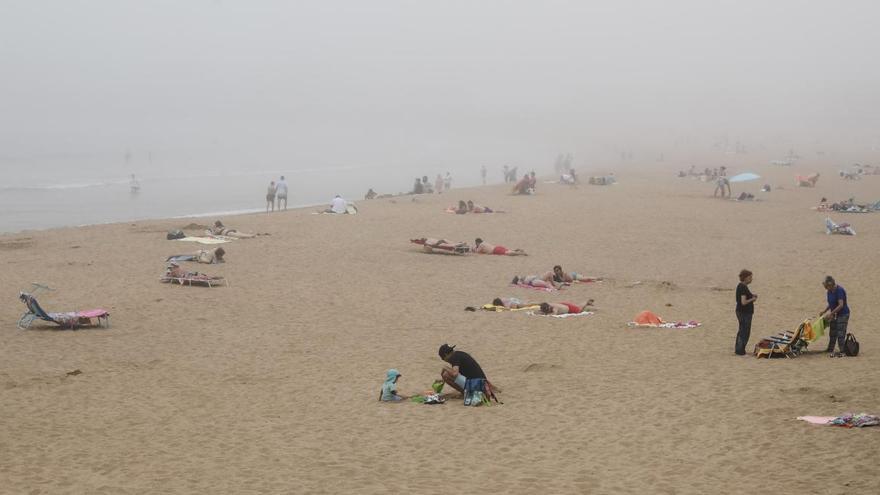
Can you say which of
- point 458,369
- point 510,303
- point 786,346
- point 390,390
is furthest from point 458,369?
point 510,303

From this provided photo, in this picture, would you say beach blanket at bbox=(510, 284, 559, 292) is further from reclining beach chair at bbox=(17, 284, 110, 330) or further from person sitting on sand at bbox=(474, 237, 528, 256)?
reclining beach chair at bbox=(17, 284, 110, 330)

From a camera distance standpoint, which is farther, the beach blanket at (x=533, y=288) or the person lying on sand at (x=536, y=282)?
the person lying on sand at (x=536, y=282)

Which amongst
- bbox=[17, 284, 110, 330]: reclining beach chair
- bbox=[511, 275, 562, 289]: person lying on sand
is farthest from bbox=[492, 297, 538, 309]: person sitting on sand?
bbox=[17, 284, 110, 330]: reclining beach chair

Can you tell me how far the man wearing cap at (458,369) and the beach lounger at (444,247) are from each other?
13.2 m

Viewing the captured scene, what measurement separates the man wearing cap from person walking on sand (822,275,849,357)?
5044 mm

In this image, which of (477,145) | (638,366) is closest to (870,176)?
(638,366)

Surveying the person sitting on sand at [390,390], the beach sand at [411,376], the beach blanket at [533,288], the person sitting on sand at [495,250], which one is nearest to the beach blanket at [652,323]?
the beach sand at [411,376]

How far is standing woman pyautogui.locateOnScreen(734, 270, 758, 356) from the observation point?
1377 cm

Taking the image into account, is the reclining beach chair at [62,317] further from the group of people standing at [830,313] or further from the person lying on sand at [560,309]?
the group of people standing at [830,313]

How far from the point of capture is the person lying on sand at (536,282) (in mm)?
20797

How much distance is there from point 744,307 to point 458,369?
450cm

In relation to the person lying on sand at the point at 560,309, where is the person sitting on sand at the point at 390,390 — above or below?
below

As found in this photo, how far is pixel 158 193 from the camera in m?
54.6

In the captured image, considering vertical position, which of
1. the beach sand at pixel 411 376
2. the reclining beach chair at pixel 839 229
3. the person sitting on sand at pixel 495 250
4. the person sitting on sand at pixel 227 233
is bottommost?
the beach sand at pixel 411 376
